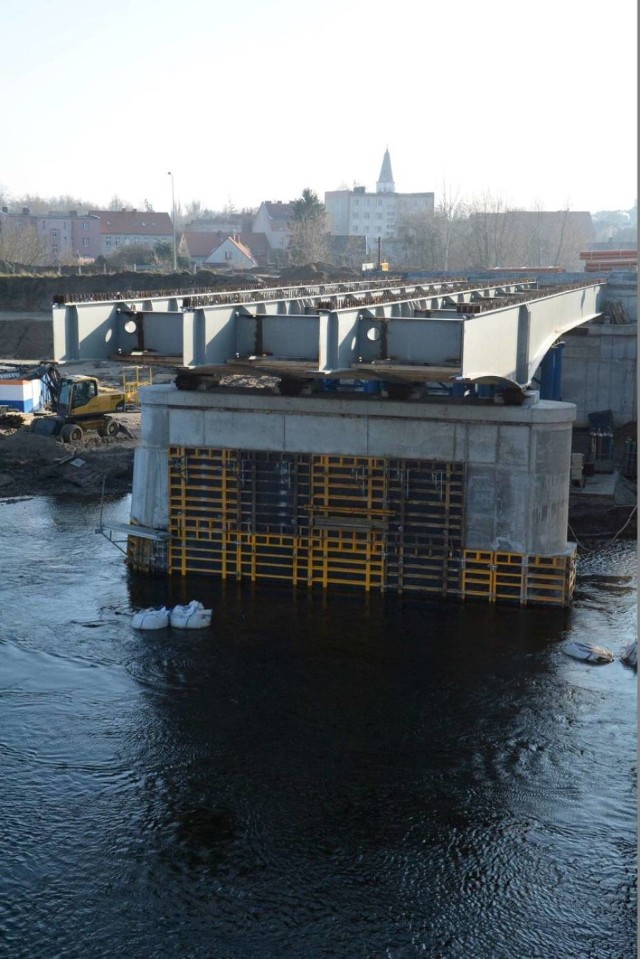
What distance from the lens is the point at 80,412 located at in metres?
44.3

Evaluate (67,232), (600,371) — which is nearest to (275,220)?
(67,232)

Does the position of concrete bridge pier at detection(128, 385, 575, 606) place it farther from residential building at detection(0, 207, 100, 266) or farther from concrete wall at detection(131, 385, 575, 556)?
residential building at detection(0, 207, 100, 266)

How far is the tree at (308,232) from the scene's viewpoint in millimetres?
115062

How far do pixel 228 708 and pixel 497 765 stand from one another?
5.32 m

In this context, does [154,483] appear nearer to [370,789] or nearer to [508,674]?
[508,674]

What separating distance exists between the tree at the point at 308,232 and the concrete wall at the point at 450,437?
8697cm

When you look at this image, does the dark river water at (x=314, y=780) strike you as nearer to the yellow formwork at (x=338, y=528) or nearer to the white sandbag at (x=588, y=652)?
the white sandbag at (x=588, y=652)

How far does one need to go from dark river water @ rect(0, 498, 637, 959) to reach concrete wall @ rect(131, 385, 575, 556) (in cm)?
231

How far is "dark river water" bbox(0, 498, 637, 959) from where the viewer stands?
47.6ft

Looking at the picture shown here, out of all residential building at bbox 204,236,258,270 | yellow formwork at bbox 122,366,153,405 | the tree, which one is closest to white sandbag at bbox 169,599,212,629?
yellow formwork at bbox 122,366,153,405

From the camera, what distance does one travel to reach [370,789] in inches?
711

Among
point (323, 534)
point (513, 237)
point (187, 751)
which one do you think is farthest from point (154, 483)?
point (513, 237)

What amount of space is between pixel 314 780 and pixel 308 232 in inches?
4022

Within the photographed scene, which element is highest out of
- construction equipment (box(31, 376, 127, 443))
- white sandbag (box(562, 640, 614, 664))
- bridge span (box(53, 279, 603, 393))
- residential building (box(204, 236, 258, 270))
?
residential building (box(204, 236, 258, 270))
